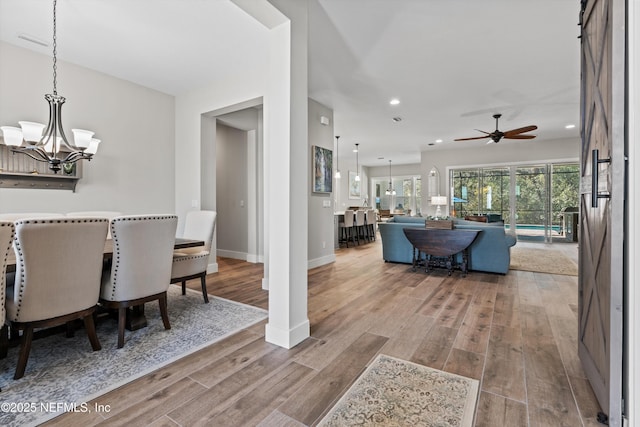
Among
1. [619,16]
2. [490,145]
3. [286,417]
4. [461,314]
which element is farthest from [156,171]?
[490,145]

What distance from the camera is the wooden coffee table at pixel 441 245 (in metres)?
3.99

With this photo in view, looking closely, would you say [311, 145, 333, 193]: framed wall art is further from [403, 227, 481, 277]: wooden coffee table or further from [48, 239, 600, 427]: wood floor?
[48, 239, 600, 427]: wood floor

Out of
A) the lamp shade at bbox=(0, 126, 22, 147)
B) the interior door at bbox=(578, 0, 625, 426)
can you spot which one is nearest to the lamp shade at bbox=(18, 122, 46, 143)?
the lamp shade at bbox=(0, 126, 22, 147)

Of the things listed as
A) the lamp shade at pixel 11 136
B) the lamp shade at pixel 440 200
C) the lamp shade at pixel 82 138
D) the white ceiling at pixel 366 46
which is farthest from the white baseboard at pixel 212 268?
the lamp shade at pixel 440 200

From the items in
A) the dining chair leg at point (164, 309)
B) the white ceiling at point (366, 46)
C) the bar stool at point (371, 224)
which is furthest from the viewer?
the bar stool at point (371, 224)

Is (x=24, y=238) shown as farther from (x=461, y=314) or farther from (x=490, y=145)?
(x=490, y=145)

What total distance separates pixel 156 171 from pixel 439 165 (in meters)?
7.32

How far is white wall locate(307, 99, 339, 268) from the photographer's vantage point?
4617mm

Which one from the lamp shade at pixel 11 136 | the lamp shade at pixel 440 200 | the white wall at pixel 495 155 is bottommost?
the lamp shade at pixel 440 200

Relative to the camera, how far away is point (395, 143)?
25.8 ft

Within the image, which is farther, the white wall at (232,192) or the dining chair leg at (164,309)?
the white wall at (232,192)

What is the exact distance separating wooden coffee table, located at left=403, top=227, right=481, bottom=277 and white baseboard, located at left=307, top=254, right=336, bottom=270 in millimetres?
1366

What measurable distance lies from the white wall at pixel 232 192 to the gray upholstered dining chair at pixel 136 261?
120 inches

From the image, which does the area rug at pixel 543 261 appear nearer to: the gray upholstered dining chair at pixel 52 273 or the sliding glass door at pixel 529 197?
the sliding glass door at pixel 529 197
